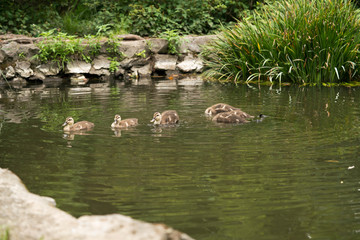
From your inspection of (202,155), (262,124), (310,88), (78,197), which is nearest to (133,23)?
(310,88)

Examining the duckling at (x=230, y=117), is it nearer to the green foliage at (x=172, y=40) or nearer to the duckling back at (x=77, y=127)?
the duckling back at (x=77, y=127)

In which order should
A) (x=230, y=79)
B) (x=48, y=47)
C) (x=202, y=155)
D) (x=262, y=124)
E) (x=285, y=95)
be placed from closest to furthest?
(x=202, y=155)
(x=262, y=124)
(x=285, y=95)
(x=230, y=79)
(x=48, y=47)

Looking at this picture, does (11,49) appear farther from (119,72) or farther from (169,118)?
(169,118)

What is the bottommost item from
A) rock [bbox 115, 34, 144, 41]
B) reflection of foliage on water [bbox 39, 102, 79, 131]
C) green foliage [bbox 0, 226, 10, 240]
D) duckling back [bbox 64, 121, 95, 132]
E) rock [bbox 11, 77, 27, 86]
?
rock [bbox 11, 77, 27, 86]

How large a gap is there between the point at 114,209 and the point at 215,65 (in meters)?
12.5

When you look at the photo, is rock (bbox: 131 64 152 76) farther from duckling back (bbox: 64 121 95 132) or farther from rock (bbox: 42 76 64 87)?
duckling back (bbox: 64 121 95 132)

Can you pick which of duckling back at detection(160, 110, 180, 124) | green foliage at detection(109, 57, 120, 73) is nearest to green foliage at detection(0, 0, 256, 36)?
green foliage at detection(109, 57, 120, 73)

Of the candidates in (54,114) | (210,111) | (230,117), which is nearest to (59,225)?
(230,117)

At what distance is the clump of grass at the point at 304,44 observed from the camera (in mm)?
14602

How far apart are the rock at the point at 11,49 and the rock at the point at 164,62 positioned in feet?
16.1

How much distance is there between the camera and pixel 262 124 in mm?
9609

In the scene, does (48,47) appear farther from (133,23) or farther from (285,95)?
(285,95)

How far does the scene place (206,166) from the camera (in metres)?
6.96

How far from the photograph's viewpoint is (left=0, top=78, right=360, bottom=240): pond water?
521 cm
